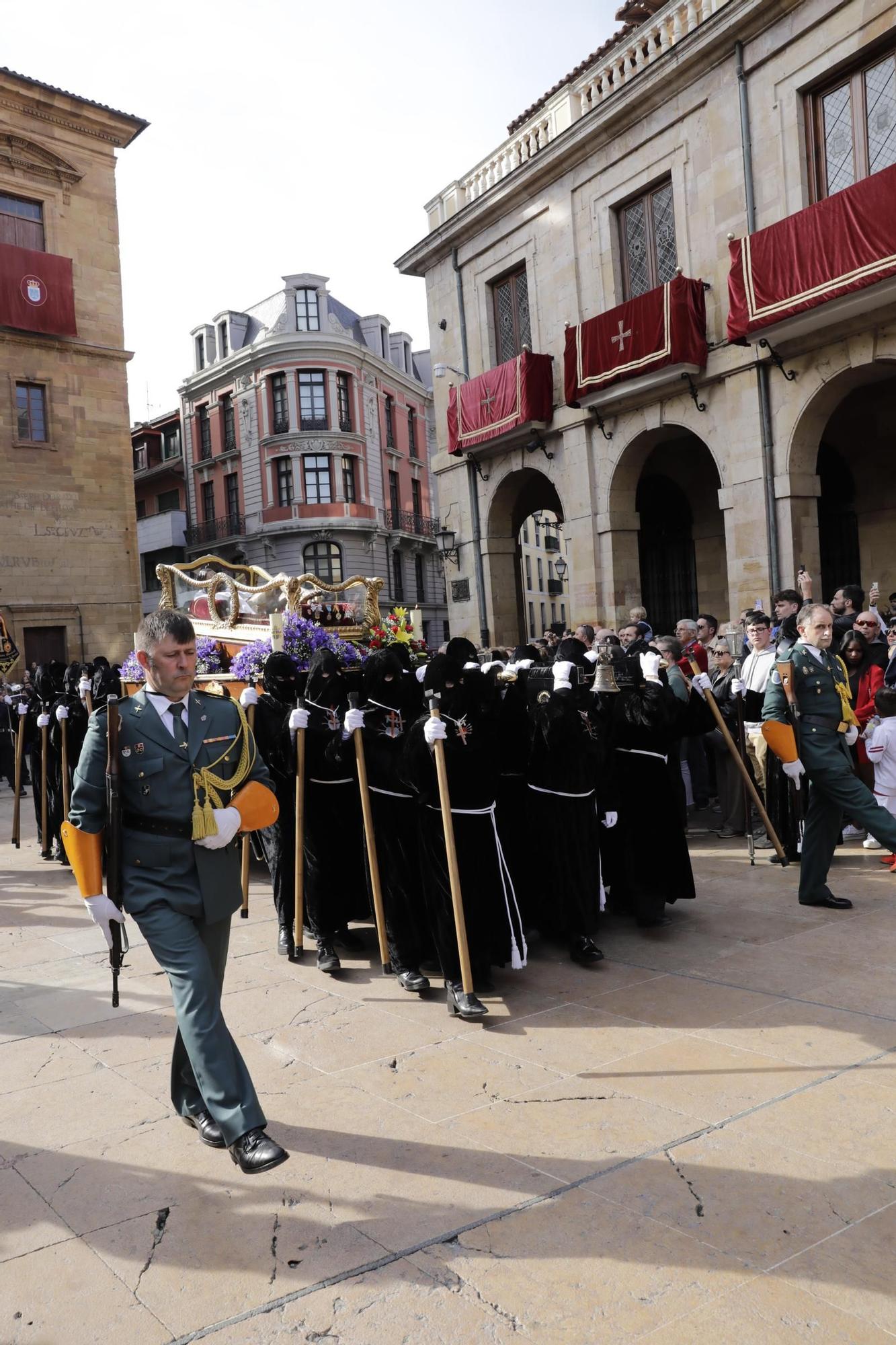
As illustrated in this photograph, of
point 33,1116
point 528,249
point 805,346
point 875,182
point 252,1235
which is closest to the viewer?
point 252,1235

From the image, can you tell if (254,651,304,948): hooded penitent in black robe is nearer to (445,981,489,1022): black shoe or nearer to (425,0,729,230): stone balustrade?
(445,981,489,1022): black shoe

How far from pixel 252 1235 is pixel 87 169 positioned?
27.8 meters

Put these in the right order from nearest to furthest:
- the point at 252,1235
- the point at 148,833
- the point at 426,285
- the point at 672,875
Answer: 1. the point at 252,1235
2. the point at 148,833
3. the point at 672,875
4. the point at 426,285

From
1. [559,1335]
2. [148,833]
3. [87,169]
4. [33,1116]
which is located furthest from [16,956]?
[87,169]

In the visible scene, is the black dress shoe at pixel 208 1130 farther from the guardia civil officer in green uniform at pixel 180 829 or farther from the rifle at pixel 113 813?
the rifle at pixel 113 813

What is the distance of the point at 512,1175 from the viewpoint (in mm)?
Answer: 3572

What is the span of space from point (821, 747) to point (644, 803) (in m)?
1.18

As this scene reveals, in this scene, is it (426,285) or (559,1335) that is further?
(426,285)

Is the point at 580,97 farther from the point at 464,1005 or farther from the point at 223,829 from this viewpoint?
the point at 223,829

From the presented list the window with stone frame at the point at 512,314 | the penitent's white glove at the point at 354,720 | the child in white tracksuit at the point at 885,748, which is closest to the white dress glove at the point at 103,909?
the penitent's white glove at the point at 354,720

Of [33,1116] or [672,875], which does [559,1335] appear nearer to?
[33,1116]

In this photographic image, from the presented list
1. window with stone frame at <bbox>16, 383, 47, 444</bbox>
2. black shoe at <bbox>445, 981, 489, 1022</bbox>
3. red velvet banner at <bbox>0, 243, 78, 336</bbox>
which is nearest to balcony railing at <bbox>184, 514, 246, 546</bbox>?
window with stone frame at <bbox>16, 383, 47, 444</bbox>

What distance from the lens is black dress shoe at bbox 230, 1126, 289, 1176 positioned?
3527mm

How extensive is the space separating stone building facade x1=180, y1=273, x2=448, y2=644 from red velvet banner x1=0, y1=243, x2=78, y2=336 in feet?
52.2
